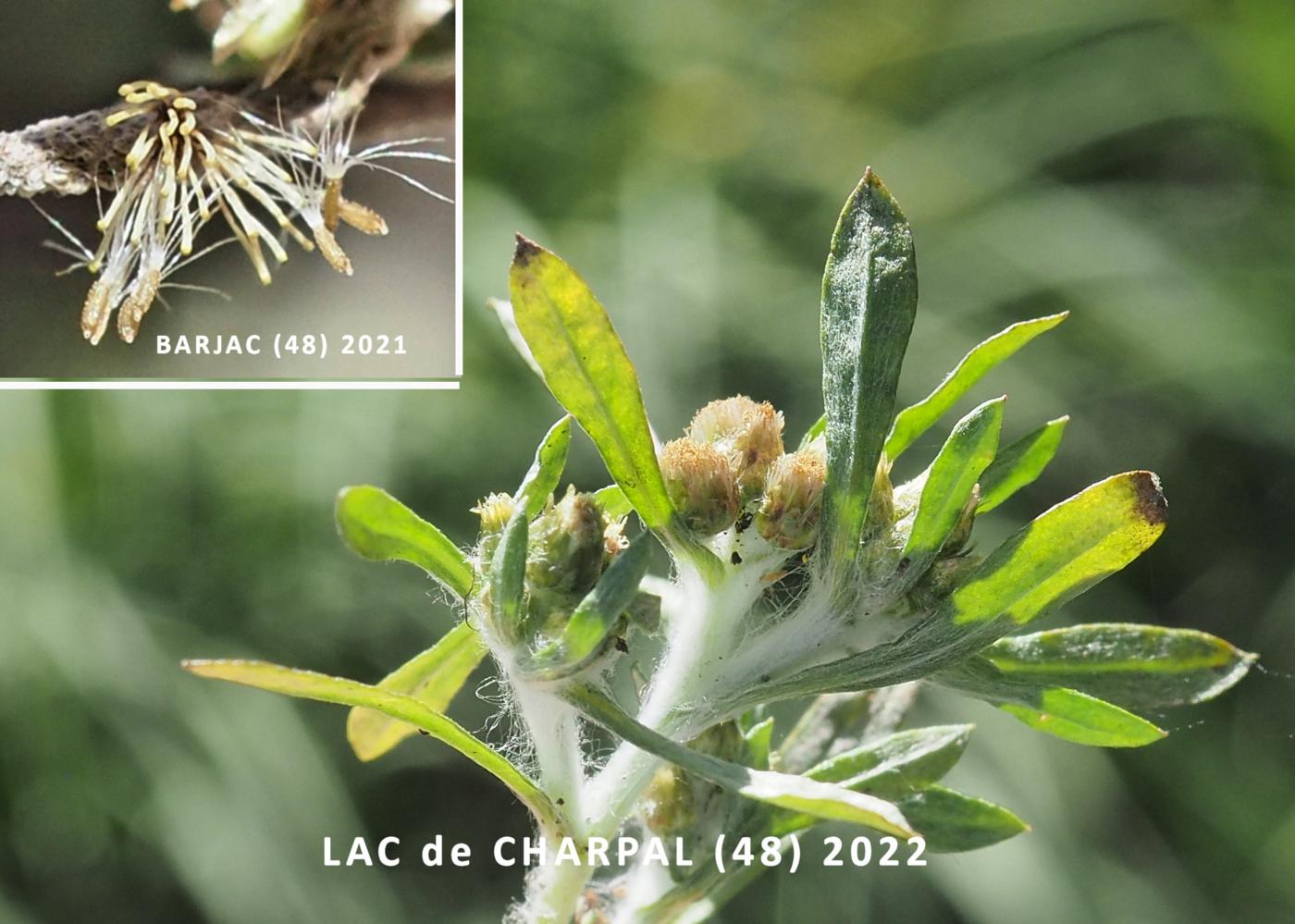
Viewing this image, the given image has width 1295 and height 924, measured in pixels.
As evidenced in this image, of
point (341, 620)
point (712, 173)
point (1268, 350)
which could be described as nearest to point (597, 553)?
point (341, 620)

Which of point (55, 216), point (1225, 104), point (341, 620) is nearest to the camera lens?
point (55, 216)

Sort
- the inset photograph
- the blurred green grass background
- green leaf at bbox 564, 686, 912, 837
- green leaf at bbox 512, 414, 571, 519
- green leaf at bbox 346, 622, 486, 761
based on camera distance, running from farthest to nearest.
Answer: the blurred green grass background, the inset photograph, green leaf at bbox 346, 622, 486, 761, green leaf at bbox 512, 414, 571, 519, green leaf at bbox 564, 686, 912, 837

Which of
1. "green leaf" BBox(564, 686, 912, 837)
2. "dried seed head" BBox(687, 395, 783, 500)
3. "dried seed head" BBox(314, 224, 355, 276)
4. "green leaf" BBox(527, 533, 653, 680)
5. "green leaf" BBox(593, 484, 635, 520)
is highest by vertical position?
"dried seed head" BBox(314, 224, 355, 276)

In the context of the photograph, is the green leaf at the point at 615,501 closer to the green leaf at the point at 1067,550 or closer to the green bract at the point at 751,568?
the green bract at the point at 751,568

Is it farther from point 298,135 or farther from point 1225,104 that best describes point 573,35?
point 1225,104

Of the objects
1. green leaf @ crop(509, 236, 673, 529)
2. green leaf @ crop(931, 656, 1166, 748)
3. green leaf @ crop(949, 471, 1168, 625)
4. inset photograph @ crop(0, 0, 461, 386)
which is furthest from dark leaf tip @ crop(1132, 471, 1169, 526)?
inset photograph @ crop(0, 0, 461, 386)

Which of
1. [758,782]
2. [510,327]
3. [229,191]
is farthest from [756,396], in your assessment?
[758,782]

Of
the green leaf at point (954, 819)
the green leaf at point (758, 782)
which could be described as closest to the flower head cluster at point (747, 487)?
the green leaf at point (758, 782)

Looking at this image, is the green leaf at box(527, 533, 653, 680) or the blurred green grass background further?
the blurred green grass background

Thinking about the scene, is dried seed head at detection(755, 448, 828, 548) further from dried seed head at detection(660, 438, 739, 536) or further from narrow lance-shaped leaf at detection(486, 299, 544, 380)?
narrow lance-shaped leaf at detection(486, 299, 544, 380)
